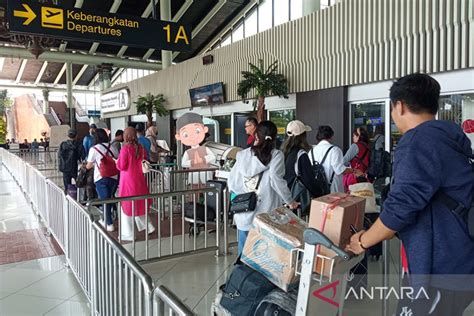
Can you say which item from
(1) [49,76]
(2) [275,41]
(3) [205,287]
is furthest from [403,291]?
(1) [49,76]

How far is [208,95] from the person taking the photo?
Result: 42.3 feet

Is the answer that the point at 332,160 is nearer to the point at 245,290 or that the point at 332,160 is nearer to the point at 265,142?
the point at 265,142

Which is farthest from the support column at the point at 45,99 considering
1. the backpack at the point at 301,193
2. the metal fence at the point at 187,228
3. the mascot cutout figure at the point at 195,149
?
the backpack at the point at 301,193

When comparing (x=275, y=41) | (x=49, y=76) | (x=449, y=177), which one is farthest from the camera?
(x=49, y=76)

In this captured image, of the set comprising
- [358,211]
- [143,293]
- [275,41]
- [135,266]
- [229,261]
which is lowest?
[229,261]

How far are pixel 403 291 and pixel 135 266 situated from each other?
48.9 inches

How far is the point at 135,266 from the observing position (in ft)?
6.13

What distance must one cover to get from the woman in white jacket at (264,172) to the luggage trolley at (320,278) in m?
1.21

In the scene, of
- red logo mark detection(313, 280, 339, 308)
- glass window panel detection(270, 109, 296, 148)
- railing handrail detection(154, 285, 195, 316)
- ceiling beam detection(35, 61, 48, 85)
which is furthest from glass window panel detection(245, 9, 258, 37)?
ceiling beam detection(35, 61, 48, 85)

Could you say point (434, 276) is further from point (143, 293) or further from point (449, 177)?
point (143, 293)

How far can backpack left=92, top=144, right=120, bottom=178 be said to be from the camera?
570 cm

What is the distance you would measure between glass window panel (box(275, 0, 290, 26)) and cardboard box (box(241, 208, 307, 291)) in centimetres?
1263

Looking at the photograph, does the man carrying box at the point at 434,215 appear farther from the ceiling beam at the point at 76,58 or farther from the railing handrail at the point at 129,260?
the ceiling beam at the point at 76,58

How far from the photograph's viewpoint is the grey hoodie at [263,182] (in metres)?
3.40
